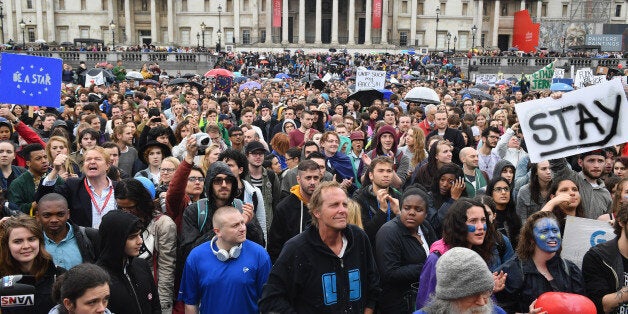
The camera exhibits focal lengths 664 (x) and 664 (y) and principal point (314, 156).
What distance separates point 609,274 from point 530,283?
2.05ft

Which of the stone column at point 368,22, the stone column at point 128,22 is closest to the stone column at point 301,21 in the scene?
the stone column at point 368,22

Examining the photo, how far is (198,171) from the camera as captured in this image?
702 centimetres

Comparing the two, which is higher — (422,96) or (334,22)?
(334,22)

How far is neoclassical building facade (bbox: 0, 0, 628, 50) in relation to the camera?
265ft

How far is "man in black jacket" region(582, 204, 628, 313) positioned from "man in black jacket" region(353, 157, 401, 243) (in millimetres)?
1818

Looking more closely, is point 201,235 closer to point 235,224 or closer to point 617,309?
point 235,224

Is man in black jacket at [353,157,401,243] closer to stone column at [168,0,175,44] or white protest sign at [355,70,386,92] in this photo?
white protest sign at [355,70,386,92]

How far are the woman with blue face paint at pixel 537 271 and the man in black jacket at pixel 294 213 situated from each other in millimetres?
2095

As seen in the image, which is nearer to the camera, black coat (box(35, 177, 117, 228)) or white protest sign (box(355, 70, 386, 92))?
black coat (box(35, 177, 117, 228))

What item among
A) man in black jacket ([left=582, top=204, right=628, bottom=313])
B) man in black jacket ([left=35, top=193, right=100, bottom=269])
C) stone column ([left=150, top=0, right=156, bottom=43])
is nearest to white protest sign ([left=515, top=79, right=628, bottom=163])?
man in black jacket ([left=582, top=204, right=628, bottom=313])

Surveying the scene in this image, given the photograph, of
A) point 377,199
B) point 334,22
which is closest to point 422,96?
point 377,199

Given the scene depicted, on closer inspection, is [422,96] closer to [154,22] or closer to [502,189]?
[502,189]

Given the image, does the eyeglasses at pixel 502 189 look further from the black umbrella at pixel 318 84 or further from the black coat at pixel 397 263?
the black umbrella at pixel 318 84

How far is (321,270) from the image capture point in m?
4.60
